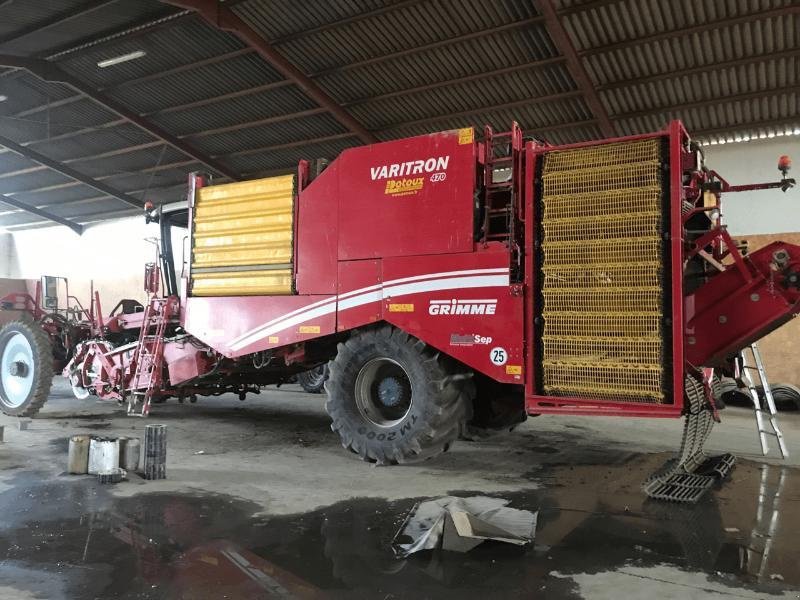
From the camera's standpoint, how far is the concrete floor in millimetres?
3117

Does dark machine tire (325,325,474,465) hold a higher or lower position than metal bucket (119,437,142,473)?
higher

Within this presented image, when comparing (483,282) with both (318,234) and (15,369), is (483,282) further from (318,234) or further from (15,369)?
(15,369)

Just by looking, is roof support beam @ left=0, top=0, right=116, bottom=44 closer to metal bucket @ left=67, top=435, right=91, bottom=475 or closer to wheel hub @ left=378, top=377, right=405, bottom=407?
metal bucket @ left=67, top=435, right=91, bottom=475

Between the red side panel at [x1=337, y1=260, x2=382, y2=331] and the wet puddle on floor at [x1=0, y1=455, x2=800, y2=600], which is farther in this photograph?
the red side panel at [x1=337, y1=260, x2=382, y2=331]

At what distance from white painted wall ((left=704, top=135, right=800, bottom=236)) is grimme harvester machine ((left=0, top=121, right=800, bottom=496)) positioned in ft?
23.9

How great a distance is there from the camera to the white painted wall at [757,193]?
38.8ft

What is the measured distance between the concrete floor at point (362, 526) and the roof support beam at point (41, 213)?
17.8 meters

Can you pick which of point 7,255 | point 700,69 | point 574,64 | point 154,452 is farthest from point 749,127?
point 7,255

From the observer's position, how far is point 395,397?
5922 millimetres

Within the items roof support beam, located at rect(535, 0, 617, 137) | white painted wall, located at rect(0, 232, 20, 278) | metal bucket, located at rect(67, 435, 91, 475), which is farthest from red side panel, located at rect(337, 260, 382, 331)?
white painted wall, located at rect(0, 232, 20, 278)

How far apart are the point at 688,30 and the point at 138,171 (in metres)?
14.8

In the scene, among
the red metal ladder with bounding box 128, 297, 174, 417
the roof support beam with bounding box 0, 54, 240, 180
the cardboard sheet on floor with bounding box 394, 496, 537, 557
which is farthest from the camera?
the roof support beam with bounding box 0, 54, 240, 180

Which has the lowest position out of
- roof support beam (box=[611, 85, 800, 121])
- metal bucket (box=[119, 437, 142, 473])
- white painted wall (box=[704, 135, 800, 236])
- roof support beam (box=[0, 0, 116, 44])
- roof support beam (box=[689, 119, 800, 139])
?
metal bucket (box=[119, 437, 142, 473])

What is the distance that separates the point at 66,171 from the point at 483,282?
16905 mm
